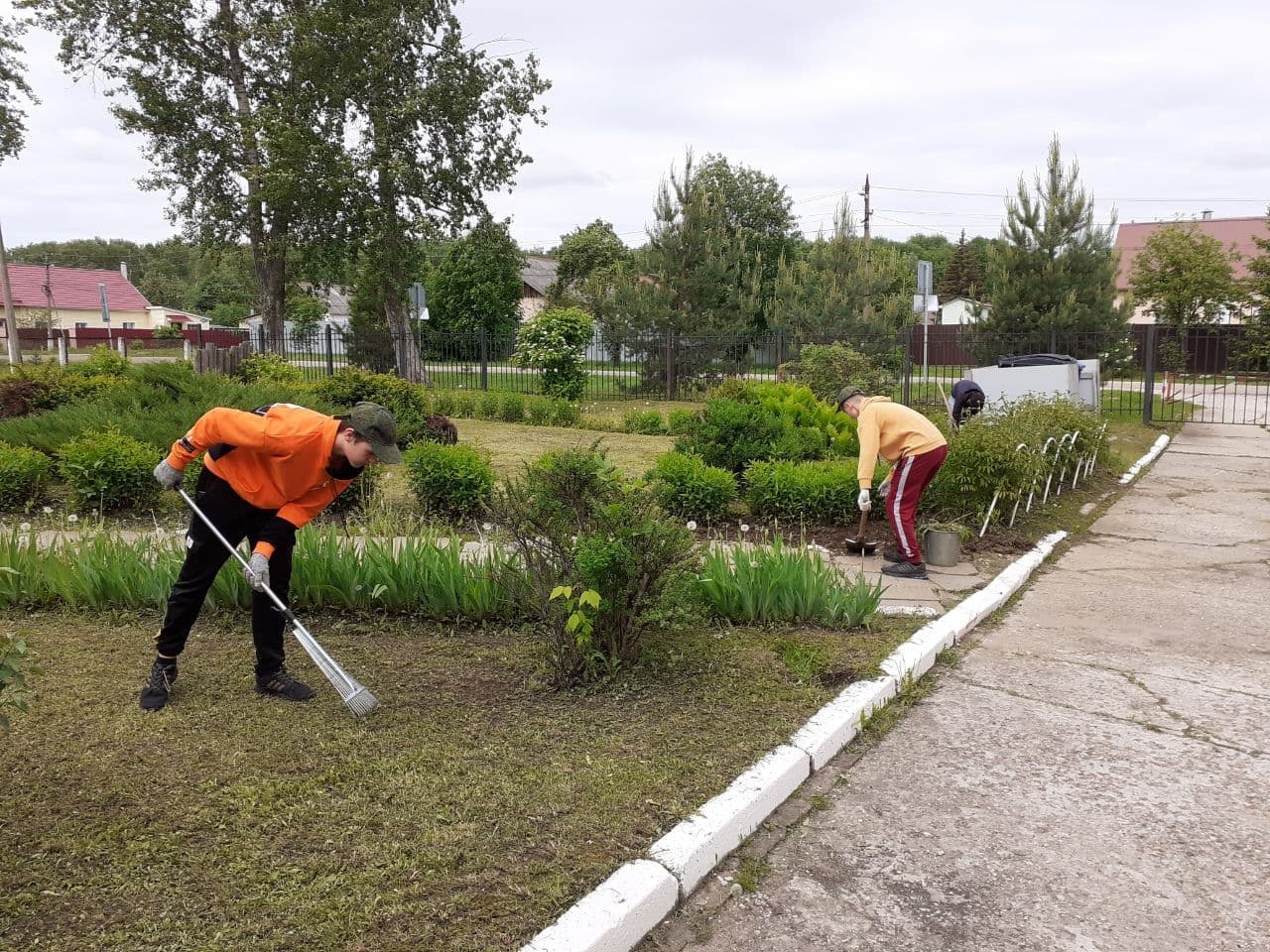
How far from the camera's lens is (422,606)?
5234 millimetres

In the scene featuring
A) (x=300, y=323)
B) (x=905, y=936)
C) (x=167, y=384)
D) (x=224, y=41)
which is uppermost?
(x=224, y=41)

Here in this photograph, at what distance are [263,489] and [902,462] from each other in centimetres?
452

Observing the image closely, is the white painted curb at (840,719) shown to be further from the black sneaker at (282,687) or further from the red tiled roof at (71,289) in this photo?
the red tiled roof at (71,289)

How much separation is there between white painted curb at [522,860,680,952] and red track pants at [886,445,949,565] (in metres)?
4.39

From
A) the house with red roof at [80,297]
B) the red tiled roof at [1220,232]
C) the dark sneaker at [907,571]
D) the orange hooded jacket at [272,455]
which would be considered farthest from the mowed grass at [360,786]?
the house with red roof at [80,297]

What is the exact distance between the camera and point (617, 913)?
2537 mm

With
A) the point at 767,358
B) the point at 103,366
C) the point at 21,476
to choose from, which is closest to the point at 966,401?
the point at 21,476

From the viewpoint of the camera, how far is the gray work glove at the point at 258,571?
3847mm

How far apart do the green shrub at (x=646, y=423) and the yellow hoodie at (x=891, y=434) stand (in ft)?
29.3

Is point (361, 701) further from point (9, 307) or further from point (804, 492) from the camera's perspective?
point (9, 307)

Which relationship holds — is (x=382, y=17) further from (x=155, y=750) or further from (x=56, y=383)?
(x=155, y=750)

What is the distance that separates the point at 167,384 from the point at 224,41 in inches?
729

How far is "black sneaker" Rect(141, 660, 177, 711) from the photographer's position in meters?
3.97

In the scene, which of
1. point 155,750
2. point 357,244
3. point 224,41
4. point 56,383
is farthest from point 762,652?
point 224,41
